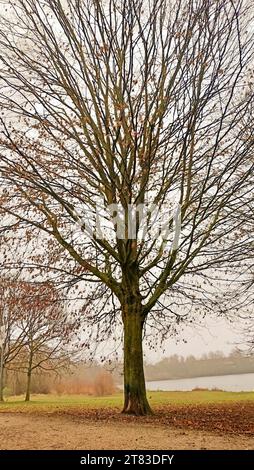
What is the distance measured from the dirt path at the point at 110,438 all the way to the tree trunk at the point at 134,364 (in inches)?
78.9

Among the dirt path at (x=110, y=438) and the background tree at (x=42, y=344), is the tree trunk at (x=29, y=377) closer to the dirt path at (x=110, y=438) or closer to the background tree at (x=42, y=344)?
the background tree at (x=42, y=344)

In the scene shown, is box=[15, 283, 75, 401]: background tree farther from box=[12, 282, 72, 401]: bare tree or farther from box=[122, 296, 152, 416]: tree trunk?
box=[122, 296, 152, 416]: tree trunk

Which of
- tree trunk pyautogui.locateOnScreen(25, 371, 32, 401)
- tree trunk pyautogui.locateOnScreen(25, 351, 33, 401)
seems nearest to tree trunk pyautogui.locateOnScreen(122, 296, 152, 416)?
tree trunk pyautogui.locateOnScreen(25, 351, 33, 401)

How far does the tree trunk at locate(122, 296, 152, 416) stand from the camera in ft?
32.3

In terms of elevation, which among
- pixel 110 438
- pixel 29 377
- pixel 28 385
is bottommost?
pixel 110 438

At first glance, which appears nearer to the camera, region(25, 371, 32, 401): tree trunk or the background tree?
the background tree

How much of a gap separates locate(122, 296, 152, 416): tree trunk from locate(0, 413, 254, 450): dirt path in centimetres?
200

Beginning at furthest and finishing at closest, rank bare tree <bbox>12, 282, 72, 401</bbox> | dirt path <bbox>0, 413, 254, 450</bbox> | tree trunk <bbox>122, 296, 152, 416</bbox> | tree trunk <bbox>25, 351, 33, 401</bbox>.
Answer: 1. tree trunk <bbox>25, 351, 33, 401</bbox>
2. bare tree <bbox>12, 282, 72, 401</bbox>
3. tree trunk <bbox>122, 296, 152, 416</bbox>
4. dirt path <bbox>0, 413, 254, 450</bbox>

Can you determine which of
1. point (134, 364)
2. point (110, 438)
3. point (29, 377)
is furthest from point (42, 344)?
point (110, 438)

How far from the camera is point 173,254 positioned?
1020cm

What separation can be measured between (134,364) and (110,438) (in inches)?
152

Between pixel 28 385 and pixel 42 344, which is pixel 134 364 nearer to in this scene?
pixel 42 344

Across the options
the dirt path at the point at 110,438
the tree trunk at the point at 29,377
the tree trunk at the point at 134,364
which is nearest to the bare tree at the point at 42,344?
the tree trunk at the point at 29,377

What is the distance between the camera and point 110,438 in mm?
6168
